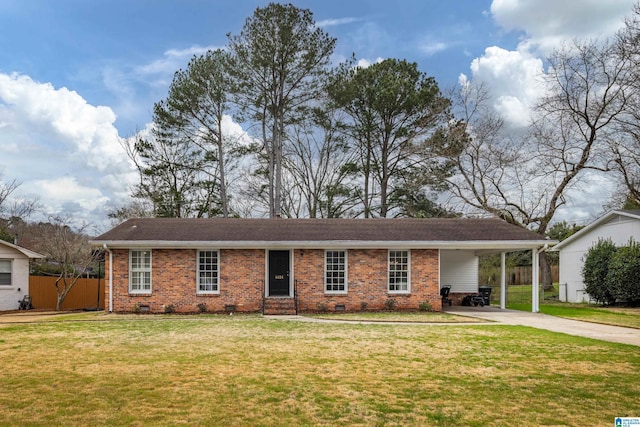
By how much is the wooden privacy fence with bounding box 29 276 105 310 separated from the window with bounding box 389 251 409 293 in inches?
537

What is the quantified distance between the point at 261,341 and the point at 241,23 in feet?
74.4

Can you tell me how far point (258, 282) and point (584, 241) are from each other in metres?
17.5

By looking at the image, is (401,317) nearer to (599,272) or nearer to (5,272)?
(599,272)

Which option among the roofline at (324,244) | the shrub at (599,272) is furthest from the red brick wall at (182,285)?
the shrub at (599,272)

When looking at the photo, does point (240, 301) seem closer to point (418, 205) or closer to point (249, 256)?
point (249, 256)

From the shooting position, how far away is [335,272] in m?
19.2

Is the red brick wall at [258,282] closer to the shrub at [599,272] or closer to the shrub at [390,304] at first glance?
the shrub at [390,304]

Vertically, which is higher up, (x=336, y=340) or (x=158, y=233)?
(x=158, y=233)

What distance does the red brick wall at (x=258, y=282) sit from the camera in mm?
18891

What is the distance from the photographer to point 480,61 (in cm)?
2666

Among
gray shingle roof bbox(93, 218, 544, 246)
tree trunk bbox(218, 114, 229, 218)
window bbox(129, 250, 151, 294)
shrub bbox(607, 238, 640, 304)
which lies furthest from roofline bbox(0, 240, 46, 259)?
shrub bbox(607, 238, 640, 304)

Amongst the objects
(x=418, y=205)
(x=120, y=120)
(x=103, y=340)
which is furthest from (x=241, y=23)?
(x=103, y=340)

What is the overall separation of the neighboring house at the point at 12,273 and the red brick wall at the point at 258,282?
24.1 feet

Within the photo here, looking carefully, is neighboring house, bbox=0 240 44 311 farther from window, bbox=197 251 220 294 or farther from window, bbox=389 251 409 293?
window, bbox=389 251 409 293
